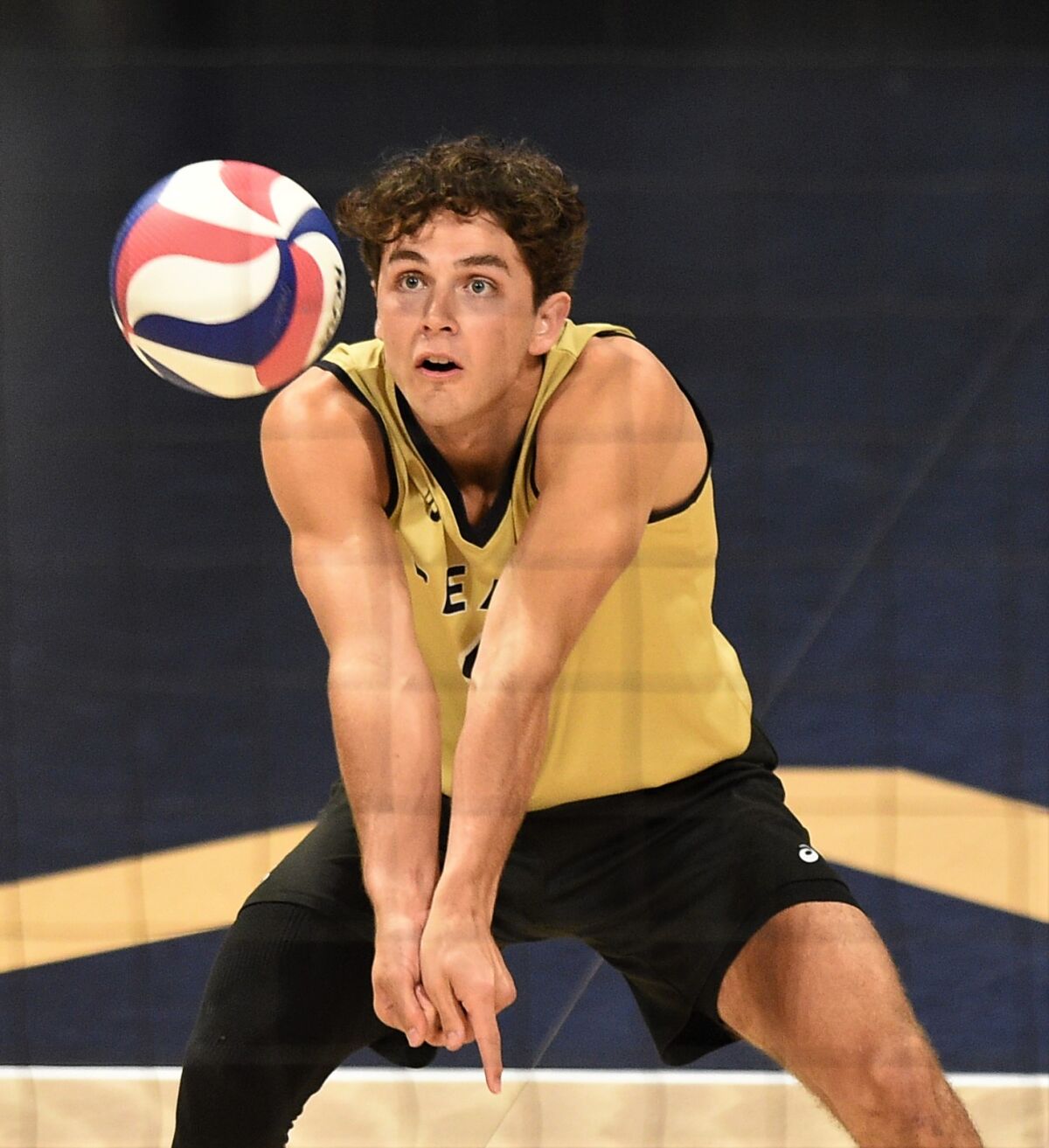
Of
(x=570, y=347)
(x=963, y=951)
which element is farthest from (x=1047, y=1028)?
(x=570, y=347)

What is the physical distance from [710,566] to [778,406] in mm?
2705

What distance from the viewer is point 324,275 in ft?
10.0

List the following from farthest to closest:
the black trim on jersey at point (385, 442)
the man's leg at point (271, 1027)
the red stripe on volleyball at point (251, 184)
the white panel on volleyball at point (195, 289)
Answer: the red stripe on volleyball at point (251, 184), the white panel on volleyball at point (195, 289), the black trim on jersey at point (385, 442), the man's leg at point (271, 1027)

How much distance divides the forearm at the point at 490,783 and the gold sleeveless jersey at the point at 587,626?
0.22 m

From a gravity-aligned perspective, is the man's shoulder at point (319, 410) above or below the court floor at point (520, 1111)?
above

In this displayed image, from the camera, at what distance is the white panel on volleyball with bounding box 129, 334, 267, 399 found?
3006 mm

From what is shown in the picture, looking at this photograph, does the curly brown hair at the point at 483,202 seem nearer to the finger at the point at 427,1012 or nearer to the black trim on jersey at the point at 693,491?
the black trim on jersey at the point at 693,491

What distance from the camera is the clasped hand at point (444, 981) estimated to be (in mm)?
2066

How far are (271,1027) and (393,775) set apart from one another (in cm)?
34

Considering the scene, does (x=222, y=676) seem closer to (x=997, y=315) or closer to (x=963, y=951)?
(x=963, y=951)

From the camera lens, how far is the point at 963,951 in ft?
11.1

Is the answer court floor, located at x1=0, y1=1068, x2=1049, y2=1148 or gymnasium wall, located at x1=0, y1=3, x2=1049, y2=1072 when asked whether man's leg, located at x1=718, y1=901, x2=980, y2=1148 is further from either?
gymnasium wall, located at x1=0, y1=3, x2=1049, y2=1072

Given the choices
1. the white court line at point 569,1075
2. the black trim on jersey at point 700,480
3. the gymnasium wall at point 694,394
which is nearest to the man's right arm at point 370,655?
the black trim on jersey at point 700,480

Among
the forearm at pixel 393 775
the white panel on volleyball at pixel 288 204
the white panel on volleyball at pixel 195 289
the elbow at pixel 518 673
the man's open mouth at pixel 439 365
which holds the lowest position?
the forearm at pixel 393 775
